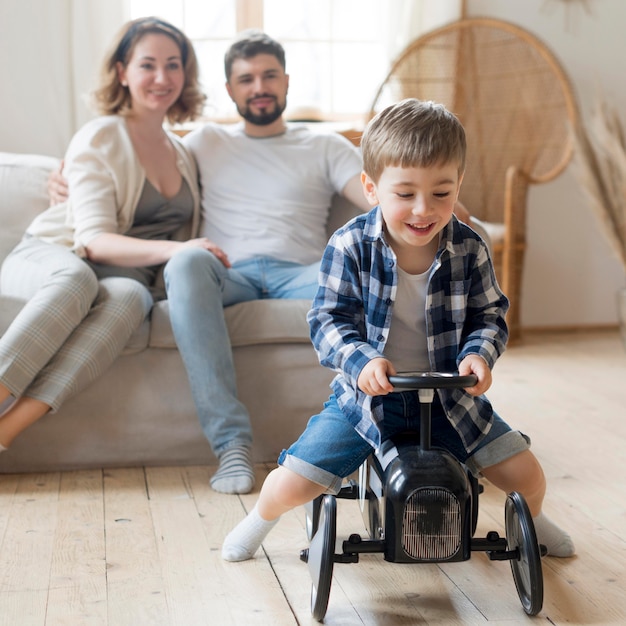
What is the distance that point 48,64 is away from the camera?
11.1 feet

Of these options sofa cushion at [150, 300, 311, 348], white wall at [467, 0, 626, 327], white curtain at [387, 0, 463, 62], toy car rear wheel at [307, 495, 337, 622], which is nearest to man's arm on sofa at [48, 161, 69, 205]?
sofa cushion at [150, 300, 311, 348]

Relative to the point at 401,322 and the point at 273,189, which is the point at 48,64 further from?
the point at 401,322

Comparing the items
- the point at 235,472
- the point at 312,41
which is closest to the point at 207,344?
the point at 235,472

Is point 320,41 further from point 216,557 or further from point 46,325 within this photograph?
point 216,557

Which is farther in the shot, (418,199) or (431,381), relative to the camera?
(418,199)

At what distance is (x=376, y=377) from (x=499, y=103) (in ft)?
8.72

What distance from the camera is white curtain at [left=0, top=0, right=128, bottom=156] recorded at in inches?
131

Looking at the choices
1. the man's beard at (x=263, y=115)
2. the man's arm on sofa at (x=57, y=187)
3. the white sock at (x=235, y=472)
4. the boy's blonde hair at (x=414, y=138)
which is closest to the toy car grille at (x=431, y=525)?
the boy's blonde hair at (x=414, y=138)

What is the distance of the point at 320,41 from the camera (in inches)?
147

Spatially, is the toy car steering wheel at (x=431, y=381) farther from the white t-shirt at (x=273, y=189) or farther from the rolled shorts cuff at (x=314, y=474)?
the white t-shirt at (x=273, y=189)

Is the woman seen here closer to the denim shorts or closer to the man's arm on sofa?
the man's arm on sofa

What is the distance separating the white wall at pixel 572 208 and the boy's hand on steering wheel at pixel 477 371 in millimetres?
2548

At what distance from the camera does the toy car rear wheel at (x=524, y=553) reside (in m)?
1.38

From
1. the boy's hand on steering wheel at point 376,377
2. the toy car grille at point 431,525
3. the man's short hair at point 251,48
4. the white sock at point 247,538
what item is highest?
the man's short hair at point 251,48
